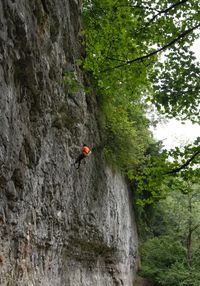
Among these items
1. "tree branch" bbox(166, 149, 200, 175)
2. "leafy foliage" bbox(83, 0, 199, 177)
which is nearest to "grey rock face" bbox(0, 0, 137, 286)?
"leafy foliage" bbox(83, 0, 199, 177)

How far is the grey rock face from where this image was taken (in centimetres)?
909

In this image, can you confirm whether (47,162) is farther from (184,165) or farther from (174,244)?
(174,244)

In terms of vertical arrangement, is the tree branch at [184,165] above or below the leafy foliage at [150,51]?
below

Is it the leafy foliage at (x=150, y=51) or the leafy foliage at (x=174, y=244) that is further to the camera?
the leafy foliage at (x=174, y=244)

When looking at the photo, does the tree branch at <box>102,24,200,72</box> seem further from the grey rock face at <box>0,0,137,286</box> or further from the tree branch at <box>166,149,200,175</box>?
the tree branch at <box>166,149,200,175</box>

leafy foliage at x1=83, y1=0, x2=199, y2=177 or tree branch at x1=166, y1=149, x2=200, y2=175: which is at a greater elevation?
leafy foliage at x1=83, y1=0, x2=199, y2=177

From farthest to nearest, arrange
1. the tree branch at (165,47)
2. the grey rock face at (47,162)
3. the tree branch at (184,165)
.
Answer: the grey rock face at (47,162)
the tree branch at (184,165)
the tree branch at (165,47)

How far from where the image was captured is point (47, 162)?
11.6 metres

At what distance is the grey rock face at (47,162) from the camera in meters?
9.09

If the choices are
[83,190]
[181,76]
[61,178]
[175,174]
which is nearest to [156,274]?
[83,190]

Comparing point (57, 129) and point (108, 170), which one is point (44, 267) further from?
point (108, 170)

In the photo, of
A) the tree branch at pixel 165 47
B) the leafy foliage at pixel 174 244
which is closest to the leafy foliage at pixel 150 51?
the tree branch at pixel 165 47

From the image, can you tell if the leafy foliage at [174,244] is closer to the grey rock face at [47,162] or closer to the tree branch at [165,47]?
the grey rock face at [47,162]

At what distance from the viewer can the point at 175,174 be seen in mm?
8945
